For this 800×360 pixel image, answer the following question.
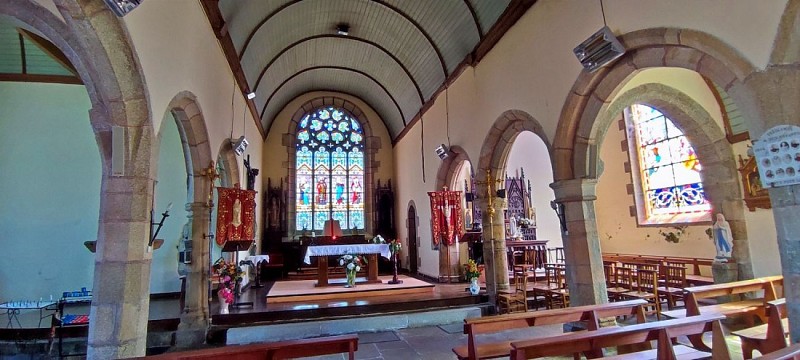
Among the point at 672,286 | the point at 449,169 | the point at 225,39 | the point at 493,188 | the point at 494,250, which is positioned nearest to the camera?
the point at 225,39

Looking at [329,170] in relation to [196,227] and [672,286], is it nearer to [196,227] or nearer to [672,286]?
[196,227]

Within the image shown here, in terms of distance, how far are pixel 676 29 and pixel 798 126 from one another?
112 cm

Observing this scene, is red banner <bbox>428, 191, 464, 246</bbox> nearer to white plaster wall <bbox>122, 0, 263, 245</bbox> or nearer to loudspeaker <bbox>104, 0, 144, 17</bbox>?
white plaster wall <bbox>122, 0, 263, 245</bbox>

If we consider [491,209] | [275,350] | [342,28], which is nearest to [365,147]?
[342,28]

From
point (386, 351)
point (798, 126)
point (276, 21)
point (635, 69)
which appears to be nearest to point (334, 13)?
point (276, 21)

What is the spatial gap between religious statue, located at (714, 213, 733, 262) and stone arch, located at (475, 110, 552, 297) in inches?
102

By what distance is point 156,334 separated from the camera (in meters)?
4.58

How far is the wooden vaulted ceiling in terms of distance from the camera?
5820 mm

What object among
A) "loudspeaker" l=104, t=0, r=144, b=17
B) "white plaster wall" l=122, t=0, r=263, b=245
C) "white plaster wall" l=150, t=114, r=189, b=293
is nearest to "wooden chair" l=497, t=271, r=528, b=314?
"white plaster wall" l=122, t=0, r=263, b=245

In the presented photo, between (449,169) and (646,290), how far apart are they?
4003mm

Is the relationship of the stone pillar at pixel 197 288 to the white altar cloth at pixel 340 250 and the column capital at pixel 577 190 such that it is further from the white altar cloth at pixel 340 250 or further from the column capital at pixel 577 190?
the column capital at pixel 577 190

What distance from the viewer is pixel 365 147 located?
39.9 ft

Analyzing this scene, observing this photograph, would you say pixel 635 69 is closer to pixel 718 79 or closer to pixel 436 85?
pixel 718 79

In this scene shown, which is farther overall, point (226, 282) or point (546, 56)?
point (226, 282)
